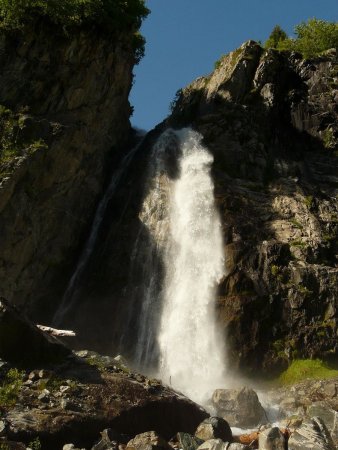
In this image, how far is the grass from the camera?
74.2 feet

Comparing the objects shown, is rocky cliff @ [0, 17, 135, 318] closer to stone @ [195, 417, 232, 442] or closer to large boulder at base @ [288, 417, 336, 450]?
stone @ [195, 417, 232, 442]

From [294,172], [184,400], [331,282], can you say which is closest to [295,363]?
[331,282]

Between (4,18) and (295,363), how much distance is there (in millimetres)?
22095

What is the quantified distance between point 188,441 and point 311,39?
43684 mm

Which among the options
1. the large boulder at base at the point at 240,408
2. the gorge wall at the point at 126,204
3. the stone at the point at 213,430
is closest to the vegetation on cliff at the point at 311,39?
the gorge wall at the point at 126,204

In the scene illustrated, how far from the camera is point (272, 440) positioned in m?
12.6

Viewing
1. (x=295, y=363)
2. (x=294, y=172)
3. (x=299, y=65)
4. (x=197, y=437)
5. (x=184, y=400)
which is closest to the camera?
(x=197, y=437)

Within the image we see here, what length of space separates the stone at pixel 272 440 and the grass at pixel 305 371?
10.1 m

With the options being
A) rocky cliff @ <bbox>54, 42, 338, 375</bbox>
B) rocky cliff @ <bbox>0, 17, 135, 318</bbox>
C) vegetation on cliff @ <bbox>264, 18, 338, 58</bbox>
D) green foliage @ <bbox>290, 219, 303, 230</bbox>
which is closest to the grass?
rocky cliff @ <bbox>54, 42, 338, 375</bbox>

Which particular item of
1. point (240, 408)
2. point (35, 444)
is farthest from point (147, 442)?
point (240, 408)

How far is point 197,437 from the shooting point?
515 inches

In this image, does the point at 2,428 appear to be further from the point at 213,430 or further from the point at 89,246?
the point at 89,246

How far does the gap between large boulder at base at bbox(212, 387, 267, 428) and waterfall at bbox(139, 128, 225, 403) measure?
7.98ft

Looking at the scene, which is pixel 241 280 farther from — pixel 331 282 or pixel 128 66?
pixel 128 66
